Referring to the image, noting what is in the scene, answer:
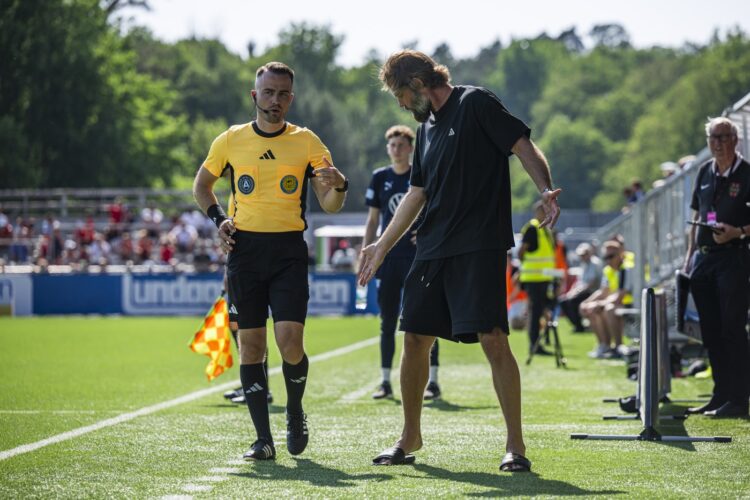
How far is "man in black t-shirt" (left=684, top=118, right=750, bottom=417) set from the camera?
362 inches

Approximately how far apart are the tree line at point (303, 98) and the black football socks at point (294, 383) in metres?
1.62

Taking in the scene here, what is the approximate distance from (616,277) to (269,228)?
11136 mm

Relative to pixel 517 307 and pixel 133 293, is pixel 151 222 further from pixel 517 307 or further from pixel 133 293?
pixel 517 307

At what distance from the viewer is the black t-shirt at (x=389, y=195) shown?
10.8m

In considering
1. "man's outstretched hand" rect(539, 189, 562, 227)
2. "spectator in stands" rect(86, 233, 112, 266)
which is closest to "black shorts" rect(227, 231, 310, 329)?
"man's outstretched hand" rect(539, 189, 562, 227)

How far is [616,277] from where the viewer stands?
17.7m

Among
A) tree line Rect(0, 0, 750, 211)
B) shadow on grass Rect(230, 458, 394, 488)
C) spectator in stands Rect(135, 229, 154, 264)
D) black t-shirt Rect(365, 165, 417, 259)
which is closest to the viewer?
shadow on grass Rect(230, 458, 394, 488)

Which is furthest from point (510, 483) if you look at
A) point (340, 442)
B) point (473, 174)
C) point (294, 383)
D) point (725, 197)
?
point (725, 197)

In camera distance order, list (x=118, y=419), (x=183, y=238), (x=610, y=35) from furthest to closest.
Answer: (x=610, y=35), (x=183, y=238), (x=118, y=419)

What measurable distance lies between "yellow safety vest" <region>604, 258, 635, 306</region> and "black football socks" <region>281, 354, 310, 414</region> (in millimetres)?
10235

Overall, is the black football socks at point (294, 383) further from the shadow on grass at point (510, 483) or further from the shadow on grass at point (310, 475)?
the shadow on grass at point (510, 483)

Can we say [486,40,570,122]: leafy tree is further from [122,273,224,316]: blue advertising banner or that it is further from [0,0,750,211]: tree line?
[122,273,224,316]: blue advertising banner

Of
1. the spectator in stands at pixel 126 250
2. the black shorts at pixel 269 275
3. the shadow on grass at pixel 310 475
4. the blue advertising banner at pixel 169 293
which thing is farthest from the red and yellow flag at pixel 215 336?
the spectator in stands at pixel 126 250

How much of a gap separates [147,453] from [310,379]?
19.1ft
